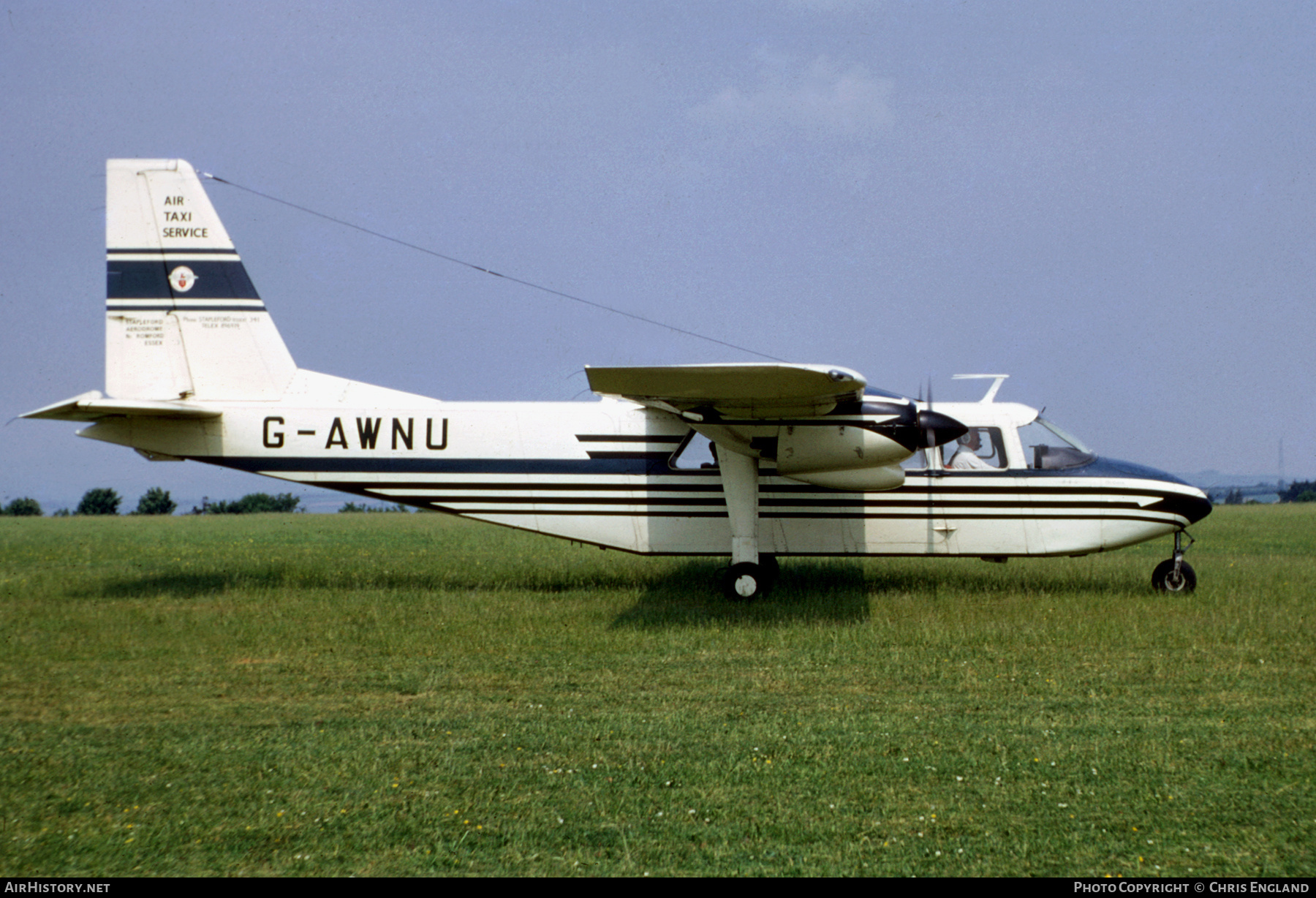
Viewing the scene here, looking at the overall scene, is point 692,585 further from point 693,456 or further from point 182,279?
point 182,279

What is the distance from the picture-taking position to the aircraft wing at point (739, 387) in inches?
359

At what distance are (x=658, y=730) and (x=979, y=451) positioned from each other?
7510 millimetres

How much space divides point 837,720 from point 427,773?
2.80 m

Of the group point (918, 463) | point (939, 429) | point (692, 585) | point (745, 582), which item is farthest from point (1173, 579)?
point (692, 585)

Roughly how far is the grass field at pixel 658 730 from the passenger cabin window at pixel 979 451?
1.66 metres

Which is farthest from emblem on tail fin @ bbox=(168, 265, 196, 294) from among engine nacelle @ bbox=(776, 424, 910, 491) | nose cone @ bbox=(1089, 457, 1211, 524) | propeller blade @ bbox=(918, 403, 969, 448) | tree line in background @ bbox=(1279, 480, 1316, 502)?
tree line in background @ bbox=(1279, 480, 1316, 502)

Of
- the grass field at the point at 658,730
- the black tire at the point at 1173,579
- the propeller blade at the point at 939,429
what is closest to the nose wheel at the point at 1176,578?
the black tire at the point at 1173,579

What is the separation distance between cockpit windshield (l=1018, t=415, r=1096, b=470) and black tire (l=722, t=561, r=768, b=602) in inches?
155

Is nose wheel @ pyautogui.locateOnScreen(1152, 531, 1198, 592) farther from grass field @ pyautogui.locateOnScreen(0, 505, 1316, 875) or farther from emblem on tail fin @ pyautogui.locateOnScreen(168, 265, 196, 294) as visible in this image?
emblem on tail fin @ pyautogui.locateOnScreen(168, 265, 196, 294)

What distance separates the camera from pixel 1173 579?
1198 cm

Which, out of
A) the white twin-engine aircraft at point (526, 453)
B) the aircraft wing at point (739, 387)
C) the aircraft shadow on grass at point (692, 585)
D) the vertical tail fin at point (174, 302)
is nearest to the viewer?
the aircraft wing at point (739, 387)

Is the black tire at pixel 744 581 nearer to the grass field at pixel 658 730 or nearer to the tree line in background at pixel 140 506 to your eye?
the grass field at pixel 658 730

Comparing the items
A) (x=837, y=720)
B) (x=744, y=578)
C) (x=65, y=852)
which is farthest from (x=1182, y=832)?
(x=744, y=578)

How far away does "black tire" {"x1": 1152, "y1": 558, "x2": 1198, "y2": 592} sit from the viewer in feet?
39.1
